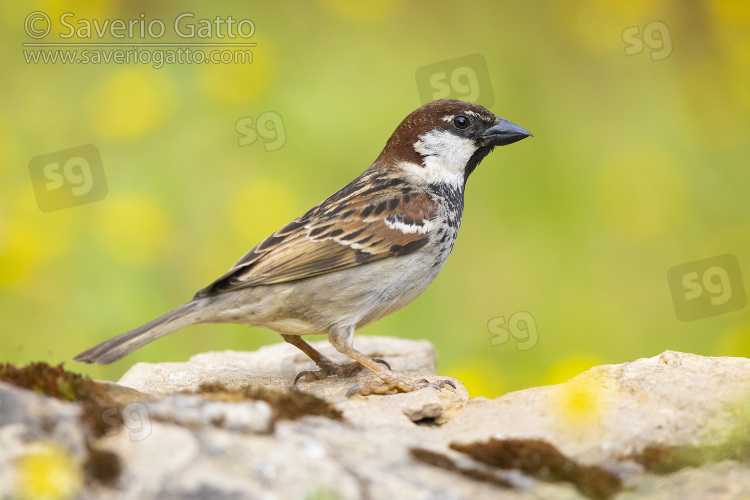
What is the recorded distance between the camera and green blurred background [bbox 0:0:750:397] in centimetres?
693

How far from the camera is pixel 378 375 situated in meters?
4.97

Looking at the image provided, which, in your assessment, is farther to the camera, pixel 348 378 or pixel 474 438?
pixel 348 378

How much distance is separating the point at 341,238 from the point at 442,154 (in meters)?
1.09

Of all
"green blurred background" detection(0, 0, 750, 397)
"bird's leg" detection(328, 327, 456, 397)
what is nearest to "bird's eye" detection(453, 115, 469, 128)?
"bird's leg" detection(328, 327, 456, 397)

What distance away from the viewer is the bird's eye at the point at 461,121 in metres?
5.90

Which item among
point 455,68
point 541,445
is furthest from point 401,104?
point 541,445

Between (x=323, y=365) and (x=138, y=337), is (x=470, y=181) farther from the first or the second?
(x=138, y=337)

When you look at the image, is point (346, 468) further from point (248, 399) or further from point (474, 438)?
point (474, 438)

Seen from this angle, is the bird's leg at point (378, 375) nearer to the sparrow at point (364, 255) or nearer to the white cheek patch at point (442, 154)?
the sparrow at point (364, 255)

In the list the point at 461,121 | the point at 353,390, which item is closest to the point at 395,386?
the point at 353,390

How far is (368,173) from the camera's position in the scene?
6.11 metres

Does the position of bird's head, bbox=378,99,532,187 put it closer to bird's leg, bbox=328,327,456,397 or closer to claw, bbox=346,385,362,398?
bird's leg, bbox=328,327,456,397

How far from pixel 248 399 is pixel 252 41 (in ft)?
18.8

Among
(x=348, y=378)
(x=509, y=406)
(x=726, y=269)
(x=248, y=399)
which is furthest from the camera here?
(x=726, y=269)
